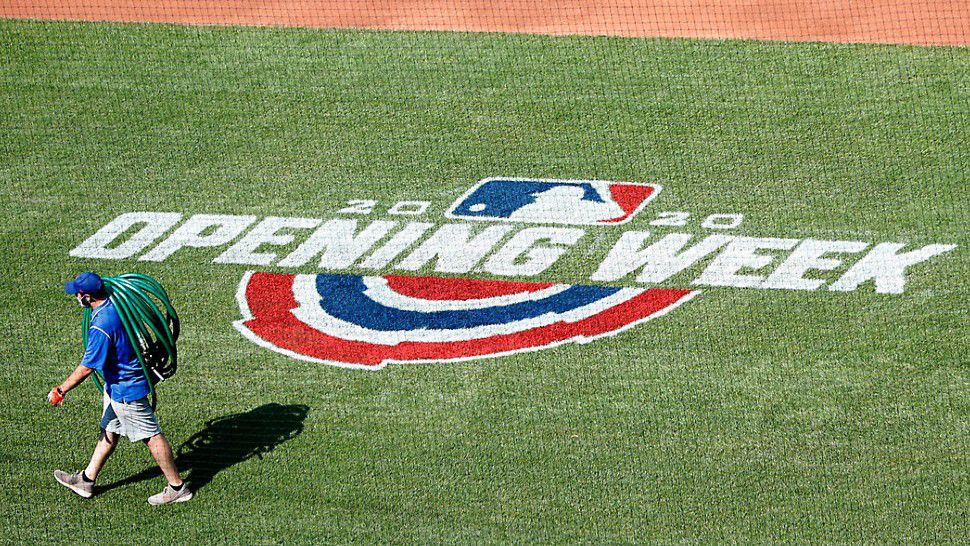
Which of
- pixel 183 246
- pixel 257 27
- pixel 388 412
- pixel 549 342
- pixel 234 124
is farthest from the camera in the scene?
pixel 257 27

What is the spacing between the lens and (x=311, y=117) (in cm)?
1274

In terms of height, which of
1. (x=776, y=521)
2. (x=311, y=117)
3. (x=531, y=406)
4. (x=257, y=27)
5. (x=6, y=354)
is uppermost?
(x=257, y=27)

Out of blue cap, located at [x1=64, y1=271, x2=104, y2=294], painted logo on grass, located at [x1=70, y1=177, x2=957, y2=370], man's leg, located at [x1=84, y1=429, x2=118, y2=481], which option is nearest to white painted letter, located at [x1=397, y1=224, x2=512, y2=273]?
painted logo on grass, located at [x1=70, y1=177, x2=957, y2=370]

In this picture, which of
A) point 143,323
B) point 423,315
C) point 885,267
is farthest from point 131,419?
point 885,267

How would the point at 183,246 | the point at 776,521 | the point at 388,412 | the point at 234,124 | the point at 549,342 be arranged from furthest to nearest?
the point at 234,124, the point at 183,246, the point at 549,342, the point at 388,412, the point at 776,521

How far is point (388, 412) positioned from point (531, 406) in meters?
0.96

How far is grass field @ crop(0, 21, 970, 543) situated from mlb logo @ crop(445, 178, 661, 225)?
238 millimetres

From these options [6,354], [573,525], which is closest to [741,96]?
[573,525]

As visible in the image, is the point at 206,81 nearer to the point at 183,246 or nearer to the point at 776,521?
the point at 183,246

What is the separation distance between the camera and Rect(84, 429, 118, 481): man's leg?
7641 millimetres

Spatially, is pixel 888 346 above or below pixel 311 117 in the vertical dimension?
below

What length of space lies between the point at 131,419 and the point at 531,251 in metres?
4.07

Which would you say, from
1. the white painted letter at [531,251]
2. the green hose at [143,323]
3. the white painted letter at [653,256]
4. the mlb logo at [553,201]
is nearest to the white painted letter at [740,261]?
the white painted letter at [653,256]

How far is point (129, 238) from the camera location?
35.4ft
